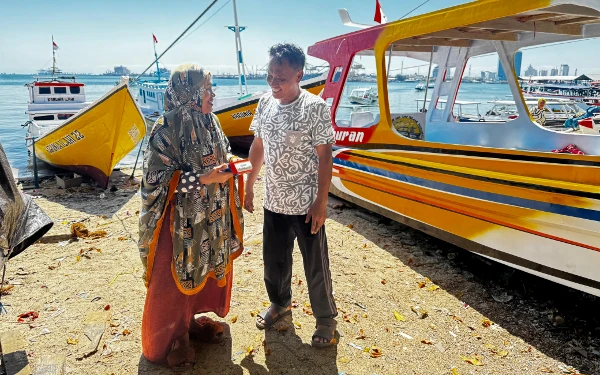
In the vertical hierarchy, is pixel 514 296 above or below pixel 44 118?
below

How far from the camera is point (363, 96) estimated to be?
6.28m

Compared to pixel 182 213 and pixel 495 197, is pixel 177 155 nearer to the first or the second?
pixel 182 213

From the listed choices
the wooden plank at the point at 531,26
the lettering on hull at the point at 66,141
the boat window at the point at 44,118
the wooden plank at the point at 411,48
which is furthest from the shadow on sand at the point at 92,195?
the boat window at the point at 44,118

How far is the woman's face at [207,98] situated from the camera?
2.67m

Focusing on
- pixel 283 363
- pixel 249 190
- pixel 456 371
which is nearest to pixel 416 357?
pixel 456 371

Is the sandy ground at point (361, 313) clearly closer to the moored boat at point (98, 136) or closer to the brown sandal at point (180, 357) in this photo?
the brown sandal at point (180, 357)

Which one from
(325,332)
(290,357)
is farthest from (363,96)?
(290,357)

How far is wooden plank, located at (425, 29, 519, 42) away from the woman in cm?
306

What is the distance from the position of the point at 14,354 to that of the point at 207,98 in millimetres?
2352

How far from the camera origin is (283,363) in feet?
10.2

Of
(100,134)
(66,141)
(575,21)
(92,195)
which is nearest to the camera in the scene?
(575,21)

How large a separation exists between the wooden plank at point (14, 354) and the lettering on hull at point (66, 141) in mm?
6090

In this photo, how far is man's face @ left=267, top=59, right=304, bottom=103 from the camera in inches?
Result: 111

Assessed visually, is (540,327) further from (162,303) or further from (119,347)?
(119,347)
